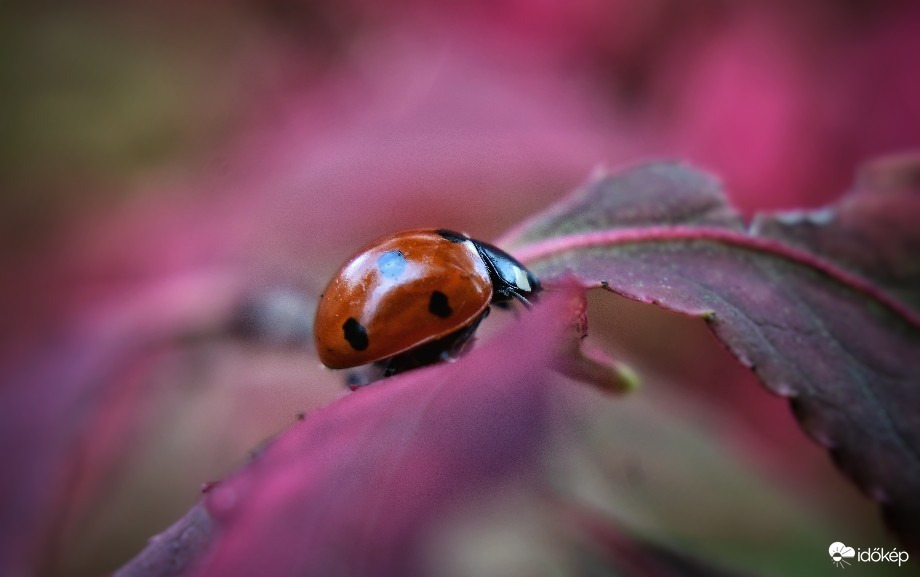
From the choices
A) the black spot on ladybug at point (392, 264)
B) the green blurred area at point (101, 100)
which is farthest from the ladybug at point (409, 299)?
the green blurred area at point (101, 100)

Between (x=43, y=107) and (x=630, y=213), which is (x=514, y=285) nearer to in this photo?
(x=630, y=213)

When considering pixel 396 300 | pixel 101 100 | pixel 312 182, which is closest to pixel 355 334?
pixel 396 300

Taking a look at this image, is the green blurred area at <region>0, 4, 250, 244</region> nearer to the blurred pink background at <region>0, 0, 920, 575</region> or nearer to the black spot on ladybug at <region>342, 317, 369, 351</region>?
the blurred pink background at <region>0, 0, 920, 575</region>

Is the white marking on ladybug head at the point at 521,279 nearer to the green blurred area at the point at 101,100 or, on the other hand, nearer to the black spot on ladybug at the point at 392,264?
the black spot on ladybug at the point at 392,264

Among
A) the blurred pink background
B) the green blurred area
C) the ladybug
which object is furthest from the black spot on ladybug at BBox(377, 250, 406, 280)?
the green blurred area

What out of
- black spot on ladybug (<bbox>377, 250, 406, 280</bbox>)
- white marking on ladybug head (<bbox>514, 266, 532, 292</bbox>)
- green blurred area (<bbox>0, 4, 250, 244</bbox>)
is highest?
green blurred area (<bbox>0, 4, 250, 244</bbox>)

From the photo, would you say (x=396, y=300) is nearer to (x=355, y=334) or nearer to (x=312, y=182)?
(x=355, y=334)

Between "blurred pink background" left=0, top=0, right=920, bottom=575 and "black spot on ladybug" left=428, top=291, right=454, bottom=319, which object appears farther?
"blurred pink background" left=0, top=0, right=920, bottom=575
